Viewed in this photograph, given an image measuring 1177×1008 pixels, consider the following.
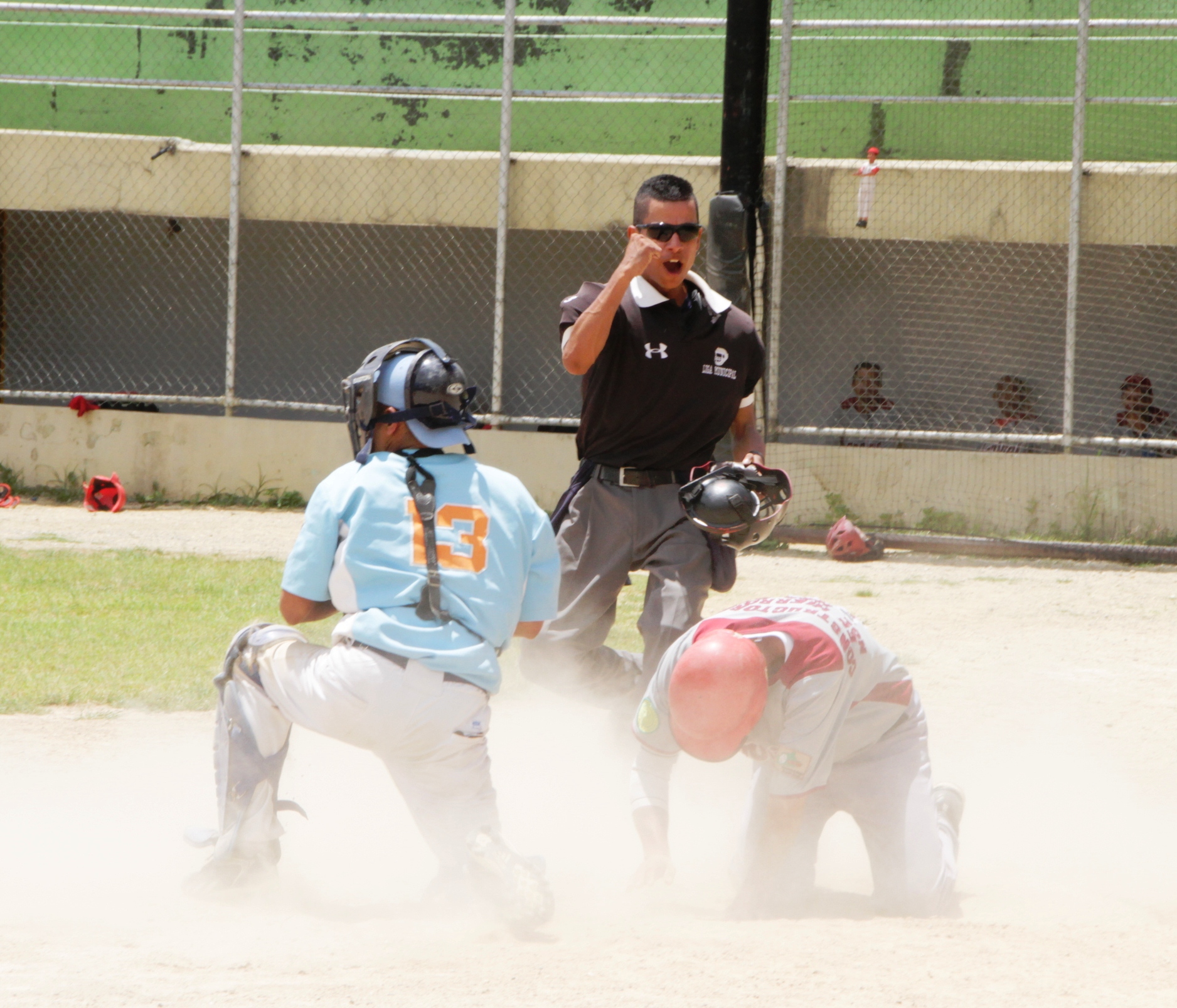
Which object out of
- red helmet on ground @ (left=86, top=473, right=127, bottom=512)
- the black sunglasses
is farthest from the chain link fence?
the black sunglasses

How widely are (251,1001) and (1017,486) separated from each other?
9.44 m

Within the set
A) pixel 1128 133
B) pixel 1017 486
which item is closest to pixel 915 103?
pixel 1128 133

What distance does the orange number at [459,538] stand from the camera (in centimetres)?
342

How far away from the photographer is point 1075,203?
10398mm

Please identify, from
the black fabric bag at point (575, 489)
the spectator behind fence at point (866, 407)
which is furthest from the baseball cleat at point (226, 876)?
the spectator behind fence at point (866, 407)

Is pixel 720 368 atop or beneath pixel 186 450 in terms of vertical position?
atop

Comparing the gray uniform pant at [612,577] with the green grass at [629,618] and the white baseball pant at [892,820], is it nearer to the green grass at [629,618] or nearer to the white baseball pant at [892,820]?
the white baseball pant at [892,820]

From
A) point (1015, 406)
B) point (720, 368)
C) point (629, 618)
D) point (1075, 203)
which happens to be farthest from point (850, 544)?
point (720, 368)

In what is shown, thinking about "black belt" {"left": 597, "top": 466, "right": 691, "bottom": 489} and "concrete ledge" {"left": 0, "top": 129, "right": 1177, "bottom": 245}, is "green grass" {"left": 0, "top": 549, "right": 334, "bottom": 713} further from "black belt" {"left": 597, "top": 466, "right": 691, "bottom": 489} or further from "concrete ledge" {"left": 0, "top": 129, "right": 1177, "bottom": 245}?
"concrete ledge" {"left": 0, "top": 129, "right": 1177, "bottom": 245}

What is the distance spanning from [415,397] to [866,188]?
8.21 m

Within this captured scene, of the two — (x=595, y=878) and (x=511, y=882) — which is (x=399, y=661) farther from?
(x=595, y=878)

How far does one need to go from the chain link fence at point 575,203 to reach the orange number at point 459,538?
7.15m

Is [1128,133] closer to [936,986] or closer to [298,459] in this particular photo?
[298,459]

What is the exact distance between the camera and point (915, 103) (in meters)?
11.9
